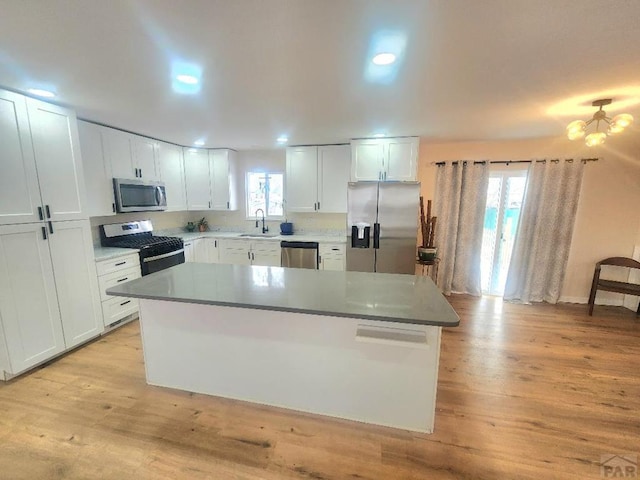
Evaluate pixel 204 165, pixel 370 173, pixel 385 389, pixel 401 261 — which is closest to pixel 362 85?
pixel 370 173

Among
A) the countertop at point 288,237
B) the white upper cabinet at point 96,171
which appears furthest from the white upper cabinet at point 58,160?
the countertop at point 288,237

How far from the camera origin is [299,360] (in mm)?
1873

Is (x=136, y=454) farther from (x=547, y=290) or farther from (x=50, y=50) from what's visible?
(x=547, y=290)

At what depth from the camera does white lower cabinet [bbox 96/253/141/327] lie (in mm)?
2934

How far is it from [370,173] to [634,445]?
332 cm

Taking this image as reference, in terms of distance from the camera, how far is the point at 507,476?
1.49 meters

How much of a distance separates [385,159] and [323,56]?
2.33 m

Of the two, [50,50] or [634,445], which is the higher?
[50,50]

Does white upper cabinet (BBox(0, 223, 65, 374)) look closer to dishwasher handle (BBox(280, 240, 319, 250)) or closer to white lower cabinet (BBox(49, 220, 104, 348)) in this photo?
white lower cabinet (BBox(49, 220, 104, 348))

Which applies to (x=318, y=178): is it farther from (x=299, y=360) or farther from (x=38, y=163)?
(x=38, y=163)

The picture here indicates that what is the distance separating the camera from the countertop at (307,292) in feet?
5.06

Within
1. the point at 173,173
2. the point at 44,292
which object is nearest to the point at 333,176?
the point at 173,173

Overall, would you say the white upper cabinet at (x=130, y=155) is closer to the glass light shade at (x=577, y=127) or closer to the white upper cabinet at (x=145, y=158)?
the white upper cabinet at (x=145, y=158)

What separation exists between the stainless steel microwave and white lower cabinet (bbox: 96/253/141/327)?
0.64m
